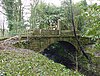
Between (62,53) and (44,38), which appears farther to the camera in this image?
(62,53)

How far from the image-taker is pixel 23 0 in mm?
27141

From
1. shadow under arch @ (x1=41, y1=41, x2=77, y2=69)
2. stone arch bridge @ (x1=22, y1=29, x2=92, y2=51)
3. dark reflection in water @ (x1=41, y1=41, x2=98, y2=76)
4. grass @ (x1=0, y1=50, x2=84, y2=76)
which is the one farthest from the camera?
shadow under arch @ (x1=41, y1=41, x2=77, y2=69)

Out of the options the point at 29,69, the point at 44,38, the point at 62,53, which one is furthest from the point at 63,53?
the point at 29,69

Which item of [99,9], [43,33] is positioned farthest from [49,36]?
[99,9]

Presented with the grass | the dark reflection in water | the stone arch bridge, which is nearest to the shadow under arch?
the dark reflection in water

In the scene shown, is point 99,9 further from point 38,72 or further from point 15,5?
point 15,5

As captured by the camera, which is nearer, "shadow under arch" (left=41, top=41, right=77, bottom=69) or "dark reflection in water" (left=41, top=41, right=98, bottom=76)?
"dark reflection in water" (left=41, top=41, right=98, bottom=76)

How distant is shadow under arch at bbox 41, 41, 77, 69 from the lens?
65.7 ft

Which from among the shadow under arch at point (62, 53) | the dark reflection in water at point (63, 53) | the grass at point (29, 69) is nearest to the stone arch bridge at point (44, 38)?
the dark reflection in water at point (63, 53)

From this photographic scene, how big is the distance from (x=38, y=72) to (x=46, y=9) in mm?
19859

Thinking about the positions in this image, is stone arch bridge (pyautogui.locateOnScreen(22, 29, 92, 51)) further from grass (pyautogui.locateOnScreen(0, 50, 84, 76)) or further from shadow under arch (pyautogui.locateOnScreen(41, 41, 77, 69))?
grass (pyautogui.locateOnScreen(0, 50, 84, 76))

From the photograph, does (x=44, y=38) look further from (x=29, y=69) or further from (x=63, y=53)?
(x=29, y=69)

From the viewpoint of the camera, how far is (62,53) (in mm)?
21656

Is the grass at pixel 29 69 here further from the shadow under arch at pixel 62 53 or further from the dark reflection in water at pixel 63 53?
the shadow under arch at pixel 62 53
